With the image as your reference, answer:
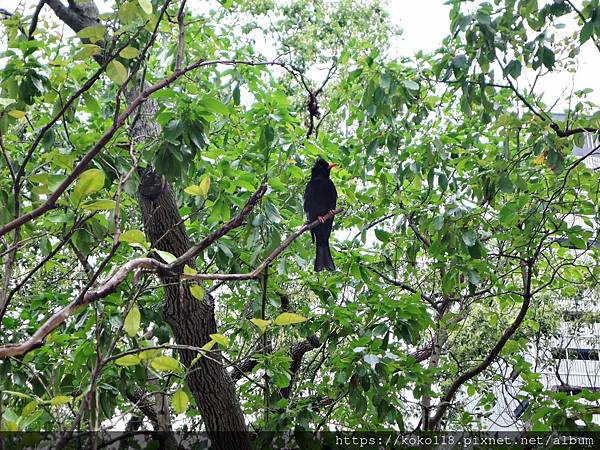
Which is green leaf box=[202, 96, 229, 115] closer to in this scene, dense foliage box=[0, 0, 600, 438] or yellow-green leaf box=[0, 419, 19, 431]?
dense foliage box=[0, 0, 600, 438]

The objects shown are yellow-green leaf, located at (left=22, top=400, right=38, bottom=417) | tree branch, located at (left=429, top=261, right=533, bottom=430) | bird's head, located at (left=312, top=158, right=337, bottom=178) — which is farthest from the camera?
bird's head, located at (left=312, top=158, right=337, bottom=178)

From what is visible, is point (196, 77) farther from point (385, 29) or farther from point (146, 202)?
point (385, 29)

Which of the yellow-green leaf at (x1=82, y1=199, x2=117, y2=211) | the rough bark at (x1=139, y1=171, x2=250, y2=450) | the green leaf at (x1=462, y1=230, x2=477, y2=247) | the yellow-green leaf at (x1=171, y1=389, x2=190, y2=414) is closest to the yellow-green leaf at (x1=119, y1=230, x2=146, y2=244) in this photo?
the yellow-green leaf at (x1=82, y1=199, x2=117, y2=211)

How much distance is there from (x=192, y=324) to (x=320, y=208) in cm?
88

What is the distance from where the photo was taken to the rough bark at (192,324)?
3.39 metres

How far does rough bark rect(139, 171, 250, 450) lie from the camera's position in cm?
339

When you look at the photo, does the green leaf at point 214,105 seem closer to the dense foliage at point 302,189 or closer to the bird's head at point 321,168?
the dense foliage at point 302,189

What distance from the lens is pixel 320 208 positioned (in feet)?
12.3

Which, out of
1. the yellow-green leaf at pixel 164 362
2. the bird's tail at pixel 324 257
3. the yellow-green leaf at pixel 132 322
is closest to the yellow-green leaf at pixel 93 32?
the yellow-green leaf at pixel 132 322

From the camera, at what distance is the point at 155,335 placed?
3.73 m

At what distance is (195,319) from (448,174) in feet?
4.80

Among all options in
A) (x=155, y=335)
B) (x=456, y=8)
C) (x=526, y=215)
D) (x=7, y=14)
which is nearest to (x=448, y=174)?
(x=526, y=215)

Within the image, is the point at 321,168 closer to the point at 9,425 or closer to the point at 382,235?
the point at 382,235

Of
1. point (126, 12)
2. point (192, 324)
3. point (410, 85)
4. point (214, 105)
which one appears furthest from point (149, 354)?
point (410, 85)
